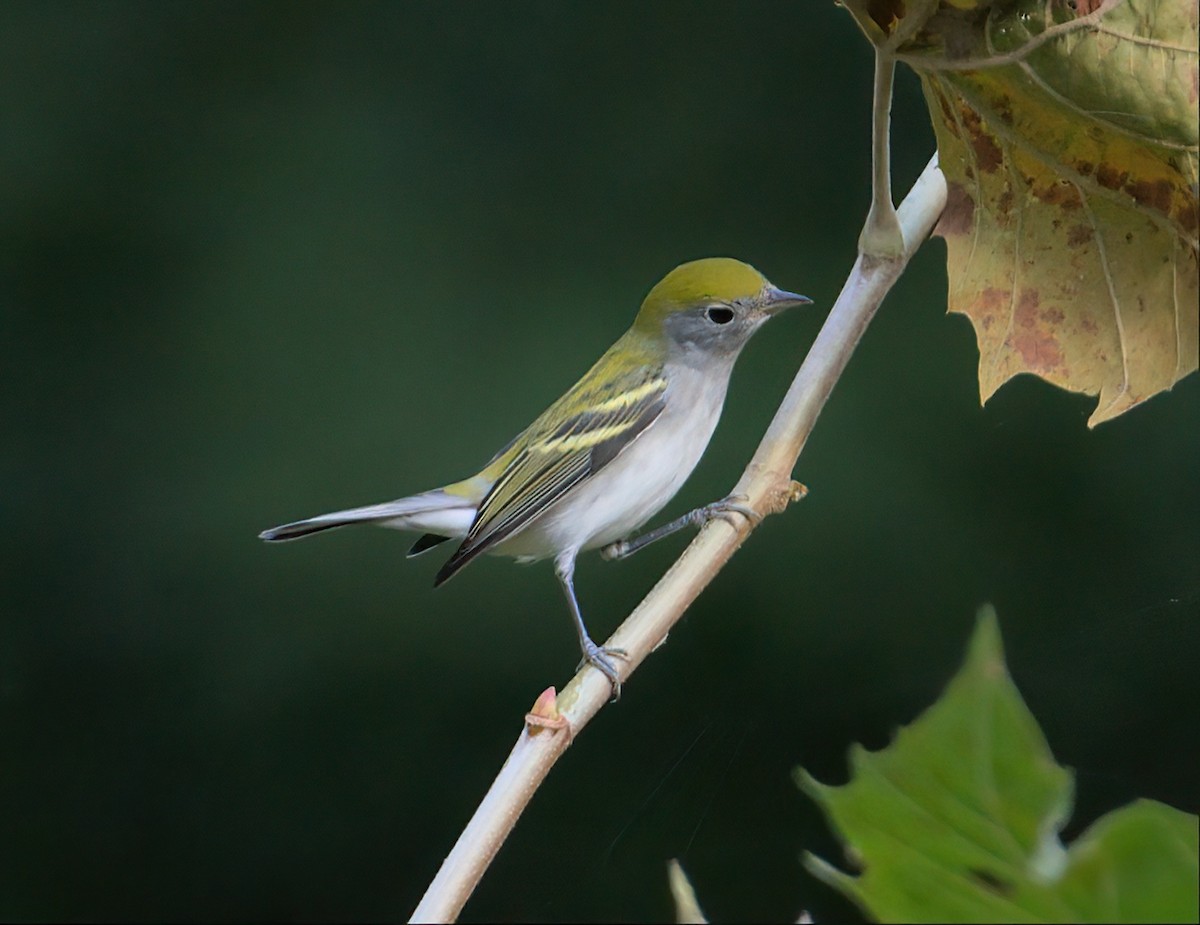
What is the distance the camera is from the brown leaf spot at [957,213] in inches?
33.9

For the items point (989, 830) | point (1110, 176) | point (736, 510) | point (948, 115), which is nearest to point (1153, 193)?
point (1110, 176)

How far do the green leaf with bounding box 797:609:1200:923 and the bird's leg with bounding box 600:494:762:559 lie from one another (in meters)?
0.55

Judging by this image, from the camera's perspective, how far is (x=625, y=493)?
165 cm

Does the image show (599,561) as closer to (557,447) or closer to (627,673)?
(557,447)

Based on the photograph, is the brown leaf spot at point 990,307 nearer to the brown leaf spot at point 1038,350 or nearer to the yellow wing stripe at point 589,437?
the brown leaf spot at point 1038,350

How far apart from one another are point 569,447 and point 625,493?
0.10 metres

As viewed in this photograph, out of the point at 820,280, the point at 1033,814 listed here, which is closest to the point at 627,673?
the point at 1033,814

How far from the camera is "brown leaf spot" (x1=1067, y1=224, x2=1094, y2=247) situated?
771mm

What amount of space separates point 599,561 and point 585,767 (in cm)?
39

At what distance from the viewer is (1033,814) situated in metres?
0.26

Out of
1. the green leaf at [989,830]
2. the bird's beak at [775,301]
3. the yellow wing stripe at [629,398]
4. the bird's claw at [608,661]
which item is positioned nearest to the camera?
the green leaf at [989,830]

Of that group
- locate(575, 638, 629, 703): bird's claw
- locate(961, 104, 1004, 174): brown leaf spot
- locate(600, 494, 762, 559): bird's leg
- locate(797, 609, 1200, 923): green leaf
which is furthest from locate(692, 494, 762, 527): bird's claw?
locate(797, 609, 1200, 923): green leaf

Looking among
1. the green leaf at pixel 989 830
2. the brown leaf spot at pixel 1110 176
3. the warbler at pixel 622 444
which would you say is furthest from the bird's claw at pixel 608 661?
the warbler at pixel 622 444

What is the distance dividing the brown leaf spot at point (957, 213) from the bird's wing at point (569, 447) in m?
0.83
